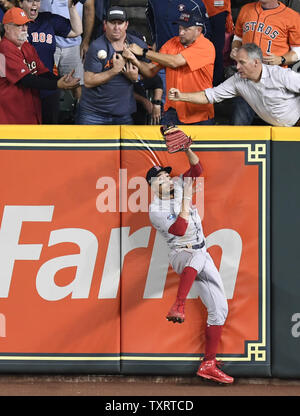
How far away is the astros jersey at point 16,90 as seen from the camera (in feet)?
27.4

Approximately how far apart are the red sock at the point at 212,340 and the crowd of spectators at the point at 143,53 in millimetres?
2070

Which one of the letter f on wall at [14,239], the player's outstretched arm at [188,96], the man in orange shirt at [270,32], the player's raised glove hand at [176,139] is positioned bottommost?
the letter f on wall at [14,239]

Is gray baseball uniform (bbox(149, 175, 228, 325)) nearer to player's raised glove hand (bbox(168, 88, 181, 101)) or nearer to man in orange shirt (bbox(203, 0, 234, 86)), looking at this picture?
player's raised glove hand (bbox(168, 88, 181, 101))

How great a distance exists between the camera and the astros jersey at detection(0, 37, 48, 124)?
27.4ft

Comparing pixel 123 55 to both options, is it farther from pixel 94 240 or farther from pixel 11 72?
pixel 94 240

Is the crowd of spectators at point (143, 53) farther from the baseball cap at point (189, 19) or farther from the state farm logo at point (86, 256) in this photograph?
the state farm logo at point (86, 256)

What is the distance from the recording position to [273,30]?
8.88 metres

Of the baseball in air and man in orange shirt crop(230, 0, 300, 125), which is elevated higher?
man in orange shirt crop(230, 0, 300, 125)

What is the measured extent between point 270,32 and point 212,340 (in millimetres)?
3303

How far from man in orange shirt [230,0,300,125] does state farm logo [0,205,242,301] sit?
159cm

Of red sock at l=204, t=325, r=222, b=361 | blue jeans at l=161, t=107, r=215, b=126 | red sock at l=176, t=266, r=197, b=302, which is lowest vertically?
red sock at l=204, t=325, r=222, b=361

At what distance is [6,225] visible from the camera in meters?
7.76

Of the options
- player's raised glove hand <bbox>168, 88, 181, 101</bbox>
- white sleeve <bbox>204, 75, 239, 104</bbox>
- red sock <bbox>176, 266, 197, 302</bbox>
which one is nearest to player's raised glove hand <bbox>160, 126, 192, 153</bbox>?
player's raised glove hand <bbox>168, 88, 181, 101</bbox>

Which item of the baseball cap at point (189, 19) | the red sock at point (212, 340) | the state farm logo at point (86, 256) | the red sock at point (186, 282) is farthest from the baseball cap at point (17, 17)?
the red sock at point (212, 340)
